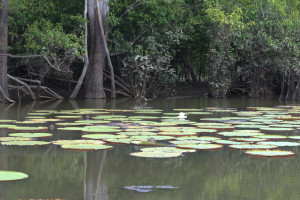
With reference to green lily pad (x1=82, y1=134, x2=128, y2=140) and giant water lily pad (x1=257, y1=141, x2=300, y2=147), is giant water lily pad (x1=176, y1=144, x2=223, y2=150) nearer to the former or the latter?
giant water lily pad (x1=257, y1=141, x2=300, y2=147)

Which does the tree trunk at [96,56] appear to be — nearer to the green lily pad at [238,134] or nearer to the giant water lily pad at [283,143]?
the green lily pad at [238,134]

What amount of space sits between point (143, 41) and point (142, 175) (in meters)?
16.5

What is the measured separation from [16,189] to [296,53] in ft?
56.0

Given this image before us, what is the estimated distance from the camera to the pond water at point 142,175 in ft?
12.8

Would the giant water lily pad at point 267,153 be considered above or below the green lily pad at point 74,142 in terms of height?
below

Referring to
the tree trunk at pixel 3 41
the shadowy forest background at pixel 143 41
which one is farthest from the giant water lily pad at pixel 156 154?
the shadowy forest background at pixel 143 41

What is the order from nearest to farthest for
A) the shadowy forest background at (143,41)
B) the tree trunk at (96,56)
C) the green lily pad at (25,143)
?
the green lily pad at (25,143), the shadowy forest background at (143,41), the tree trunk at (96,56)

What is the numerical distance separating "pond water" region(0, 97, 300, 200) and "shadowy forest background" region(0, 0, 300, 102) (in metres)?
11.3

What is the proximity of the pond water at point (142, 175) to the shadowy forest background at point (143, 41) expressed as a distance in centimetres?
1134

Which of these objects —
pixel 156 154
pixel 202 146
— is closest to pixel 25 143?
pixel 156 154

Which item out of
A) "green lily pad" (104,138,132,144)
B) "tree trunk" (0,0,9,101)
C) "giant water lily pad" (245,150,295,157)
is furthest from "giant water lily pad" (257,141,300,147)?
"tree trunk" (0,0,9,101)

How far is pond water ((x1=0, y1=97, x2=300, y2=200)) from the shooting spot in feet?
12.8

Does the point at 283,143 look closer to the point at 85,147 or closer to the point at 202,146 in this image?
the point at 202,146

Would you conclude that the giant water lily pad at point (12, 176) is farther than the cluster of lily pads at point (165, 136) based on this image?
No
